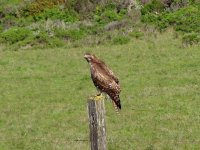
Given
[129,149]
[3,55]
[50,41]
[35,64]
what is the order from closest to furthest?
[129,149] < [35,64] < [3,55] < [50,41]

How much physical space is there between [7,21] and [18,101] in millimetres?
16504

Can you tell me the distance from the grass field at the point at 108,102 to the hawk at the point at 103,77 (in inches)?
147

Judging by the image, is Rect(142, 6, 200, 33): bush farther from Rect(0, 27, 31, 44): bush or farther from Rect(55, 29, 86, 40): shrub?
Rect(0, 27, 31, 44): bush

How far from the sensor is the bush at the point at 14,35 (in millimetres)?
27219

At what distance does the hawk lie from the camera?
7.06 m

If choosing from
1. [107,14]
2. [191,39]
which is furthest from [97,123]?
[107,14]

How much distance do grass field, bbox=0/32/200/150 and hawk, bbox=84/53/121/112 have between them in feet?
12.3

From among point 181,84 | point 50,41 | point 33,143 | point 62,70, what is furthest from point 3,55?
point 33,143

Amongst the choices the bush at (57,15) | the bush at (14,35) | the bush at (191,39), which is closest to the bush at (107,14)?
the bush at (57,15)

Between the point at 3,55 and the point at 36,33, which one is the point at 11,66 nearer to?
the point at 3,55

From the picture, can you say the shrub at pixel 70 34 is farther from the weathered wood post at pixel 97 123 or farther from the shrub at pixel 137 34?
the weathered wood post at pixel 97 123

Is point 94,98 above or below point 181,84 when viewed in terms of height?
above

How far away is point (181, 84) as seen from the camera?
1623cm

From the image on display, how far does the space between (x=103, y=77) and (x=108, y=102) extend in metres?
7.87
